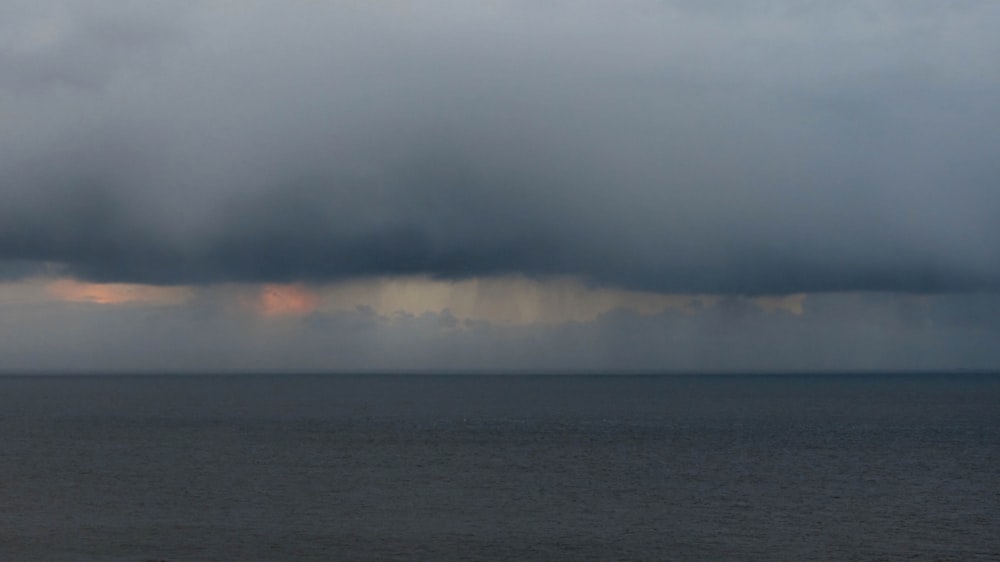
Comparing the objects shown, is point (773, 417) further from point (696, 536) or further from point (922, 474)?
point (696, 536)

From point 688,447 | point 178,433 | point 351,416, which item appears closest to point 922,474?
point 688,447

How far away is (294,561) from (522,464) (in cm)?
4759

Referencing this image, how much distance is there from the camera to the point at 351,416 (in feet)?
611

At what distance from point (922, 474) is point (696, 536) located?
136 feet

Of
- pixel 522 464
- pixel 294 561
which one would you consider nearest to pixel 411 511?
pixel 294 561

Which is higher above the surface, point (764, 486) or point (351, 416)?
point (351, 416)

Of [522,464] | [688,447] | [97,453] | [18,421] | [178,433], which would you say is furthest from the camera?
[18,421]

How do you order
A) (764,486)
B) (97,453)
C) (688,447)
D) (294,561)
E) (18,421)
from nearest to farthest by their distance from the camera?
(294,561) < (764,486) < (97,453) < (688,447) < (18,421)

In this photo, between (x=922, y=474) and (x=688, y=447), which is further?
(x=688, y=447)

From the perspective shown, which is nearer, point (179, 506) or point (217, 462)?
point (179, 506)

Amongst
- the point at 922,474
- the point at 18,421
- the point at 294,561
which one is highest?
the point at 18,421

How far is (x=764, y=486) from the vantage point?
82.8 m

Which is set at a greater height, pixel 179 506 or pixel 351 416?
pixel 351 416

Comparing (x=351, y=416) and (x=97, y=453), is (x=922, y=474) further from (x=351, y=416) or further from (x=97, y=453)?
(x=351, y=416)
